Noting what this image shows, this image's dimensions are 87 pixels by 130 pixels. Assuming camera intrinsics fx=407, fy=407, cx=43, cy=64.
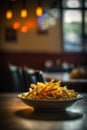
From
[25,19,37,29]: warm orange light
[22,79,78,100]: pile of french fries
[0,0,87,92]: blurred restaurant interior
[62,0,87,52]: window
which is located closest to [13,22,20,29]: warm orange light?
[0,0,87,92]: blurred restaurant interior

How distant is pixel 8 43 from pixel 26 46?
0.54 m

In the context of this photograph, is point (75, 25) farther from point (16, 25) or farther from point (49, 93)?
point (49, 93)

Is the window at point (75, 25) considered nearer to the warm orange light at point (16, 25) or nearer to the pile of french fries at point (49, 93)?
the warm orange light at point (16, 25)

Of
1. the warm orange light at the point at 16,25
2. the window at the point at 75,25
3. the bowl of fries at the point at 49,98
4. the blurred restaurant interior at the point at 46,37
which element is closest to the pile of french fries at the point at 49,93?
the bowl of fries at the point at 49,98

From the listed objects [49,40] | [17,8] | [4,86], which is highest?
[17,8]

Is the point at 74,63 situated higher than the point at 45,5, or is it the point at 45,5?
the point at 45,5

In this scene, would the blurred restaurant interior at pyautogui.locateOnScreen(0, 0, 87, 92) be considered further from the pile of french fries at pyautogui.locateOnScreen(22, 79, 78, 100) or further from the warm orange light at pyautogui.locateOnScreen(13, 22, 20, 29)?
the pile of french fries at pyautogui.locateOnScreen(22, 79, 78, 100)

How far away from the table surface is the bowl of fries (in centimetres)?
4

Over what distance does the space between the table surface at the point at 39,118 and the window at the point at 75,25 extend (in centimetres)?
905

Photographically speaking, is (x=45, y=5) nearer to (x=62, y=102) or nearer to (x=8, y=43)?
(x=8, y=43)

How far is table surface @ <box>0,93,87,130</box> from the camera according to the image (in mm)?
1827

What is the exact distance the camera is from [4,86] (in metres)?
8.95

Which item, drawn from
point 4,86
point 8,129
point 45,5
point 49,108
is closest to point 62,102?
point 49,108

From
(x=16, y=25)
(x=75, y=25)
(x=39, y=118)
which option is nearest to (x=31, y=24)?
(x=16, y=25)
